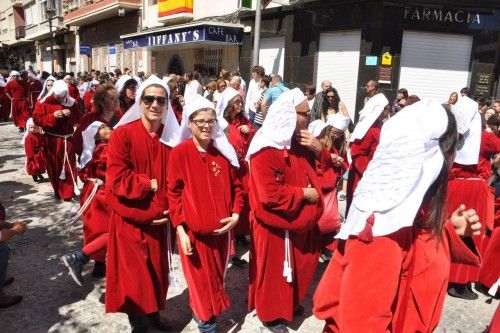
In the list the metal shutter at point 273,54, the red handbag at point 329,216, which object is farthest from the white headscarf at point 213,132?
the metal shutter at point 273,54

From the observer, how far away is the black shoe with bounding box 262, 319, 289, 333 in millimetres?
3506

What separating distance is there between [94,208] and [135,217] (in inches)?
45.1

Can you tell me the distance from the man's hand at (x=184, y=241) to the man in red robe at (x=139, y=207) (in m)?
0.18

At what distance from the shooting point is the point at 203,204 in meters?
3.14

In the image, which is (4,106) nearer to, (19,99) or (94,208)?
(19,99)

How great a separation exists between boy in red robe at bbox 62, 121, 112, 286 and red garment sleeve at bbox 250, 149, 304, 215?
1505 mm

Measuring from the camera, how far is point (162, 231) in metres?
3.36

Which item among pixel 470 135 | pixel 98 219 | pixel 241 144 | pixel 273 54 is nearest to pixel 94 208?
pixel 98 219

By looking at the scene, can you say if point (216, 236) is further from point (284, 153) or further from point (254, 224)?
point (284, 153)

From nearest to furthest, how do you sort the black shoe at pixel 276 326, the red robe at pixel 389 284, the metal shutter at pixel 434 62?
1. the red robe at pixel 389 284
2. the black shoe at pixel 276 326
3. the metal shutter at pixel 434 62

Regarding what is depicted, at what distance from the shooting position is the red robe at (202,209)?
312 cm

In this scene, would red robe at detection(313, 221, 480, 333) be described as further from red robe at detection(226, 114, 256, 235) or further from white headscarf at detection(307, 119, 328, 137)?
white headscarf at detection(307, 119, 328, 137)

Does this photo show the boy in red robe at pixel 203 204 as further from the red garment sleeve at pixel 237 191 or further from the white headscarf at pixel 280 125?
the white headscarf at pixel 280 125

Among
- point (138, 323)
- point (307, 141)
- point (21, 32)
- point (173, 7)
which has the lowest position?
point (138, 323)
